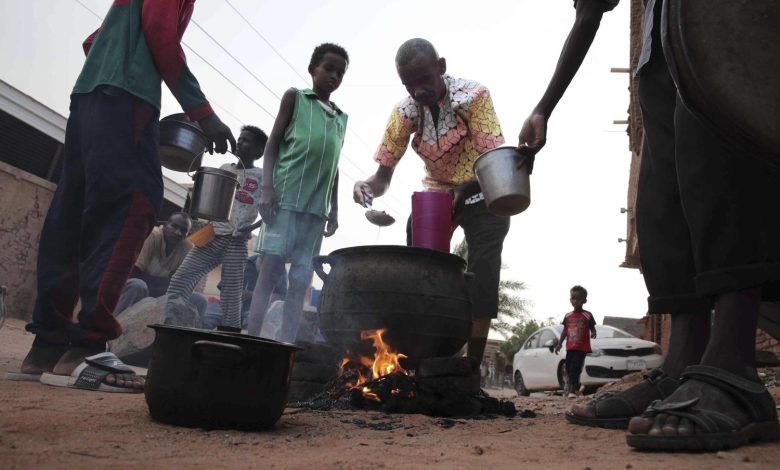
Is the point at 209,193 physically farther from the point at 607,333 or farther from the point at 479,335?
the point at 607,333

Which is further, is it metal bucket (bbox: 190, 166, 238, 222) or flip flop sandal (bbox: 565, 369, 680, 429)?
metal bucket (bbox: 190, 166, 238, 222)

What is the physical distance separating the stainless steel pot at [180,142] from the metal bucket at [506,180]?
7.88 ft

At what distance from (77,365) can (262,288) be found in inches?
70.8

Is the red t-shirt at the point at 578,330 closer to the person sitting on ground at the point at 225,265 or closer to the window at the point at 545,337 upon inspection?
the window at the point at 545,337

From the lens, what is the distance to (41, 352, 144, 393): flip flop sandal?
2.82m

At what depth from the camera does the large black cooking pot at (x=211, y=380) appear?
1.96 metres

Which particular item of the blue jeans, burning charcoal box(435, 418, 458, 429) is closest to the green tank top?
the blue jeans

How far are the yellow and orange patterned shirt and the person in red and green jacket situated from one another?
1.60 meters

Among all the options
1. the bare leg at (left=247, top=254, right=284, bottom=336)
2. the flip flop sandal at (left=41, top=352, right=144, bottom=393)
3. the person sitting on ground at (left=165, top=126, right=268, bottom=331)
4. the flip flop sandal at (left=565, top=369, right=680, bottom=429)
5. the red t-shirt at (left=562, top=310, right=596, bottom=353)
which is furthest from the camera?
the red t-shirt at (left=562, top=310, right=596, bottom=353)

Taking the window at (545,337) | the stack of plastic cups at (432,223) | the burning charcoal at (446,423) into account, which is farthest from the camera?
the window at (545,337)

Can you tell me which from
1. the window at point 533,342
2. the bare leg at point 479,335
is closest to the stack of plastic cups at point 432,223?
the bare leg at point 479,335

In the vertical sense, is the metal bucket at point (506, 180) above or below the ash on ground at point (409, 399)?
above

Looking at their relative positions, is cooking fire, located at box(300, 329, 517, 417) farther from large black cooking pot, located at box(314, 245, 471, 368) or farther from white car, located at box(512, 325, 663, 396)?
white car, located at box(512, 325, 663, 396)

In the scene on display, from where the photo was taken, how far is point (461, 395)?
296cm
